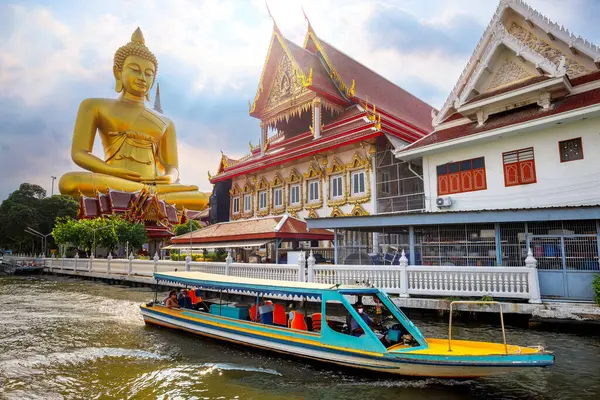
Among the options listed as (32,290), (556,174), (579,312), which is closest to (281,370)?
(579,312)

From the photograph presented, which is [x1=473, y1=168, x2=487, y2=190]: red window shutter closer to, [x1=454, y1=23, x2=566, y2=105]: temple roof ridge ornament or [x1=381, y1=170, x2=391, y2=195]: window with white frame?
[x1=454, y1=23, x2=566, y2=105]: temple roof ridge ornament

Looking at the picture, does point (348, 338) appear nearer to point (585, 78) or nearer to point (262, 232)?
point (262, 232)

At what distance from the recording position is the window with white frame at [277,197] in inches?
1033

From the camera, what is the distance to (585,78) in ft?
50.1

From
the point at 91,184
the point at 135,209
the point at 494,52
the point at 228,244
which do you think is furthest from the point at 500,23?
the point at 91,184

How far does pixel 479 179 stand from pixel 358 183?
6.50 meters

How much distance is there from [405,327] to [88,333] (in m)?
9.24

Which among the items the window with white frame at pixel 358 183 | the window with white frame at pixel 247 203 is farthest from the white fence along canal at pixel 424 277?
the window with white frame at pixel 247 203

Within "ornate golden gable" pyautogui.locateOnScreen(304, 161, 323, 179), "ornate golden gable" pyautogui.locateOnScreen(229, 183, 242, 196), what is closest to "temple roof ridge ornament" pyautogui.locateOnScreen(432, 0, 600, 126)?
"ornate golden gable" pyautogui.locateOnScreen(304, 161, 323, 179)

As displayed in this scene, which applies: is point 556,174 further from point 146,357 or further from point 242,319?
point 146,357

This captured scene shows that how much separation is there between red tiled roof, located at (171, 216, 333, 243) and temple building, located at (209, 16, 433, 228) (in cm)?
236

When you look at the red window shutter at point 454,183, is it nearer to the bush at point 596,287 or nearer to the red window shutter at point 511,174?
the red window shutter at point 511,174

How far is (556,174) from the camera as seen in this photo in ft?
49.3

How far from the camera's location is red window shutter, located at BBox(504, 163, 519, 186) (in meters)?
15.9
